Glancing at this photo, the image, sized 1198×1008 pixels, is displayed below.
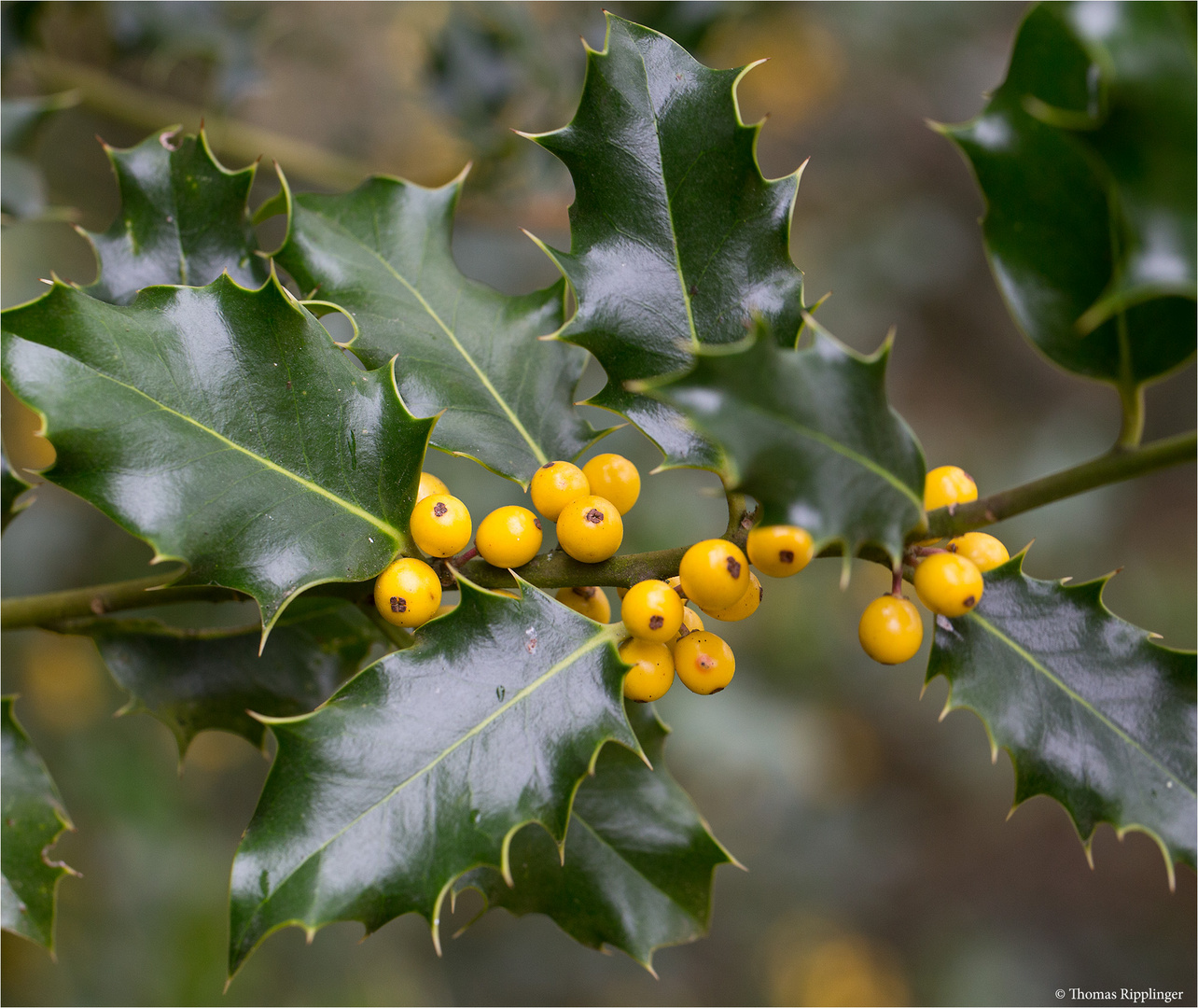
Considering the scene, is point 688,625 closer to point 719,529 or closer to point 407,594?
point 407,594

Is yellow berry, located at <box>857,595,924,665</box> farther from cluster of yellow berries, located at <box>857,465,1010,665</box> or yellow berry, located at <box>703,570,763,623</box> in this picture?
yellow berry, located at <box>703,570,763,623</box>

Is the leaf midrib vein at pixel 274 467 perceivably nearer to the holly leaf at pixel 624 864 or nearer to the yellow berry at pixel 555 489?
the yellow berry at pixel 555 489

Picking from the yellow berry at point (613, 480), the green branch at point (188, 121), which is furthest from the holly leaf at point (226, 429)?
the green branch at point (188, 121)

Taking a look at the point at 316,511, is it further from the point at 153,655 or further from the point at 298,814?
the point at 153,655

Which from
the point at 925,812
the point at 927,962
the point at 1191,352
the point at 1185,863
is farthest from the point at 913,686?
the point at 1191,352

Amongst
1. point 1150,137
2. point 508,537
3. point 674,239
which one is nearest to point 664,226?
point 674,239
